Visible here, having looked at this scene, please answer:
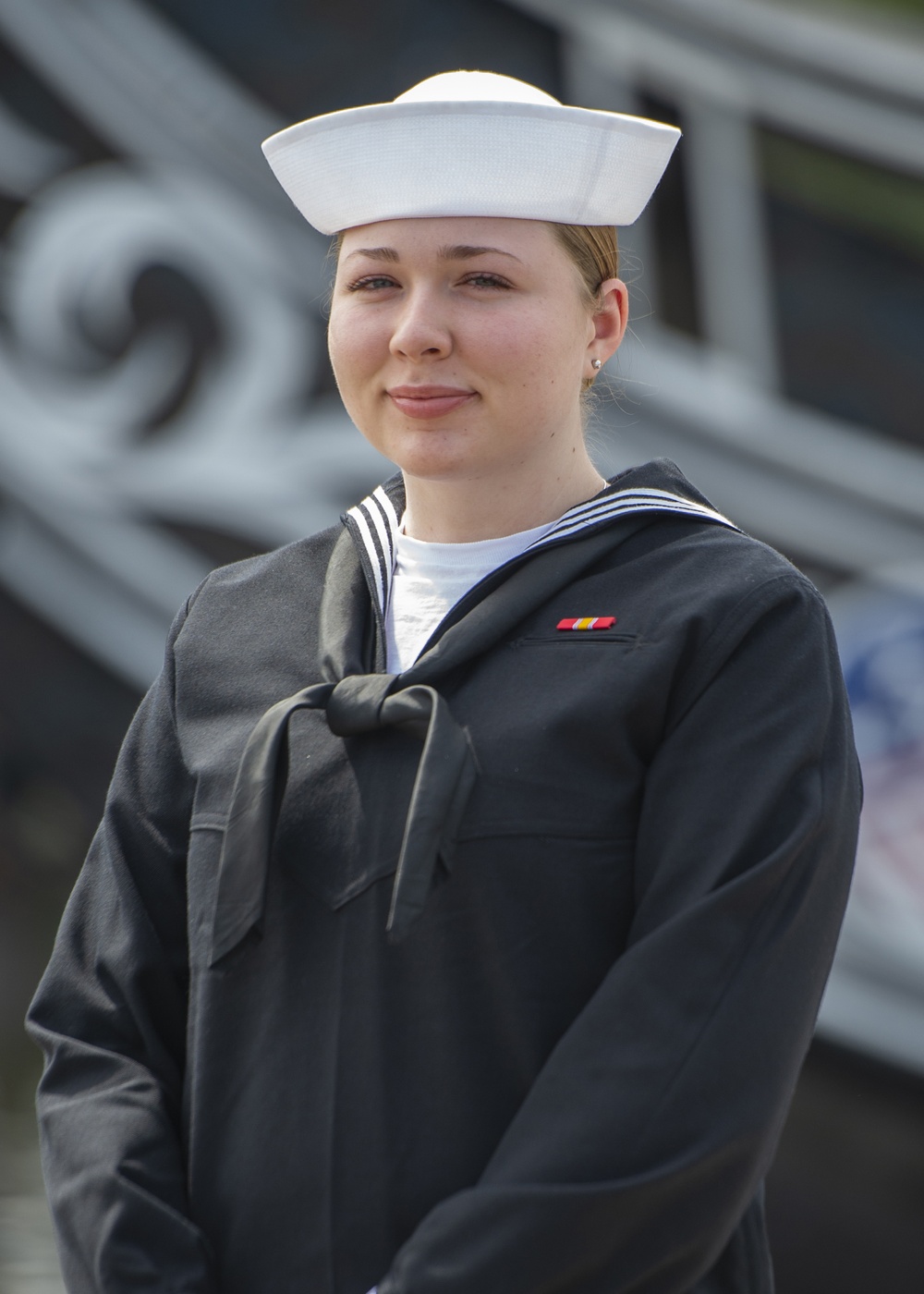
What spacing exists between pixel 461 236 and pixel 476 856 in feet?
1.60

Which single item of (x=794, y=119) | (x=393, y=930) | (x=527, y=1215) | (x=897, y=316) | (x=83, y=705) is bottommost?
(x=83, y=705)

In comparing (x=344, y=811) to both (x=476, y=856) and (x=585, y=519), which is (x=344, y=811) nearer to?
(x=476, y=856)

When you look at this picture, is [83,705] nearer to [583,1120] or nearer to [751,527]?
[751,527]

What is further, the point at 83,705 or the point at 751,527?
the point at 83,705

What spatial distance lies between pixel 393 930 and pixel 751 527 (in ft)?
7.29

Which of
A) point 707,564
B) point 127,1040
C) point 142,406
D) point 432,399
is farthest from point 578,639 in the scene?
point 142,406

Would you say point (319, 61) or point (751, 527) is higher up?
point (319, 61)

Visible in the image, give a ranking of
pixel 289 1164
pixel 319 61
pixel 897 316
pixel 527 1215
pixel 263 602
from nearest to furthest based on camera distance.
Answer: pixel 527 1215, pixel 289 1164, pixel 263 602, pixel 897 316, pixel 319 61

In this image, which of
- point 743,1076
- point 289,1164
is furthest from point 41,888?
point 743,1076

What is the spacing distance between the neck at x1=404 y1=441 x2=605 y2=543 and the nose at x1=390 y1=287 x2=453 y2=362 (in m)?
0.11

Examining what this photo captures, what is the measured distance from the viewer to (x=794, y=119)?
3.11 meters

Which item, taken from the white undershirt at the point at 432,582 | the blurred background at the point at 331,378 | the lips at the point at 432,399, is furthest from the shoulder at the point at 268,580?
the blurred background at the point at 331,378

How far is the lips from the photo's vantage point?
4.08ft

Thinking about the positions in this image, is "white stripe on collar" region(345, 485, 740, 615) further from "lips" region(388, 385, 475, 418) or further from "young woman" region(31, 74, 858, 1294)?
"lips" region(388, 385, 475, 418)
